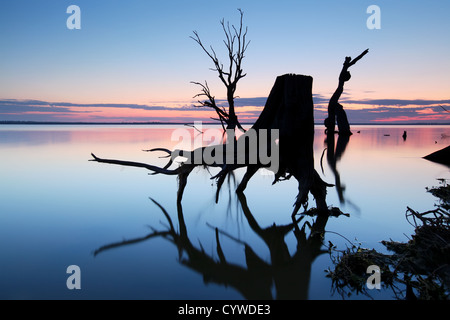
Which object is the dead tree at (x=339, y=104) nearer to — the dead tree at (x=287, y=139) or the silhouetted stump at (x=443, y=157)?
the silhouetted stump at (x=443, y=157)

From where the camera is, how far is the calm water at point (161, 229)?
4203mm

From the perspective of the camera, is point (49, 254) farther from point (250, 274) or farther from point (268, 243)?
point (268, 243)

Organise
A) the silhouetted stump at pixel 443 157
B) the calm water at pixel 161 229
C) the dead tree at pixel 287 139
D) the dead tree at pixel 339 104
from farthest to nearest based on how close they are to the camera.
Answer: the dead tree at pixel 339 104, the silhouetted stump at pixel 443 157, the dead tree at pixel 287 139, the calm water at pixel 161 229

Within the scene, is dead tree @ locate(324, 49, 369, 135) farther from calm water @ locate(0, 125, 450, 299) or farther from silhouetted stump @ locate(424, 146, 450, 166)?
calm water @ locate(0, 125, 450, 299)

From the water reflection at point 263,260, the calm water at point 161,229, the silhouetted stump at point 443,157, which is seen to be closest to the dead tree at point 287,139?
the water reflection at point 263,260

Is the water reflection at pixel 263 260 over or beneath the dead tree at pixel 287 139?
beneath

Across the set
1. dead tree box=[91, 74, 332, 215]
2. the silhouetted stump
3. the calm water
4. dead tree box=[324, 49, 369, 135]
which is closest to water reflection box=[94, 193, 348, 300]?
the calm water

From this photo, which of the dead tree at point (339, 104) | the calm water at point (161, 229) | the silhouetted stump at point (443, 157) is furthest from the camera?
the dead tree at point (339, 104)

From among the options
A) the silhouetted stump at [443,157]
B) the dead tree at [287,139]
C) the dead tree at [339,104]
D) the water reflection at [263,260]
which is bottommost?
the water reflection at [263,260]

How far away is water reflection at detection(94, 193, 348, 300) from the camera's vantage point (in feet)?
13.9

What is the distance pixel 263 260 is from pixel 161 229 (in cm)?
262

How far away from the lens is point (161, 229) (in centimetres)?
661

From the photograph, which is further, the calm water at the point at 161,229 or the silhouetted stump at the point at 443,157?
the silhouetted stump at the point at 443,157

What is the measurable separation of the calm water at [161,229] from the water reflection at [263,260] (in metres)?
0.03
